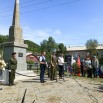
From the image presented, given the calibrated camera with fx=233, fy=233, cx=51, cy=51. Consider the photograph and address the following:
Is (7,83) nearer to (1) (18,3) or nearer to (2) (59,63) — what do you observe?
(2) (59,63)

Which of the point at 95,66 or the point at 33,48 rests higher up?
the point at 33,48

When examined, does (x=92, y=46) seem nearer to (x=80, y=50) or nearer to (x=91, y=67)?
(x=80, y=50)

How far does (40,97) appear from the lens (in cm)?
870

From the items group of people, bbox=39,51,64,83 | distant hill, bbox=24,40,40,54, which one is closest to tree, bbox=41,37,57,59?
distant hill, bbox=24,40,40,54

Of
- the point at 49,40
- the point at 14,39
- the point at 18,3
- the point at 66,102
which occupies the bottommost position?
the point at 66,102

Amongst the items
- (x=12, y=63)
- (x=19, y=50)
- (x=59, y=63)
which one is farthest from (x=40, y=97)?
(x=19, y=50)

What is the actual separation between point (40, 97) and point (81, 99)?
1523mm

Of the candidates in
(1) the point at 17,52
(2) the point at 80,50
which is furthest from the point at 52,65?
(2) the point at 80,50

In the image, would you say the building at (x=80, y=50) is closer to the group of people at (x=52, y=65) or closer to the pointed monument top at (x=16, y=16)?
the pointed monument top at (x=16, y=16)

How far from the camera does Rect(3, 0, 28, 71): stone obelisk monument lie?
53.8 ft

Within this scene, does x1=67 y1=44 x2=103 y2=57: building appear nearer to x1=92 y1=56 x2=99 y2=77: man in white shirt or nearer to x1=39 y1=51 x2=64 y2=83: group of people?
x1=92 y1=56 x2=99 y2=77: man in white shirt

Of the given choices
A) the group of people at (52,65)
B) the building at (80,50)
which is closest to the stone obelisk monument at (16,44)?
the group of people at (52,65)

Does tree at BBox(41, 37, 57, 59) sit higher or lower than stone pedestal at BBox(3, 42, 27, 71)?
higher

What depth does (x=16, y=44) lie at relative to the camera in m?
16.3
